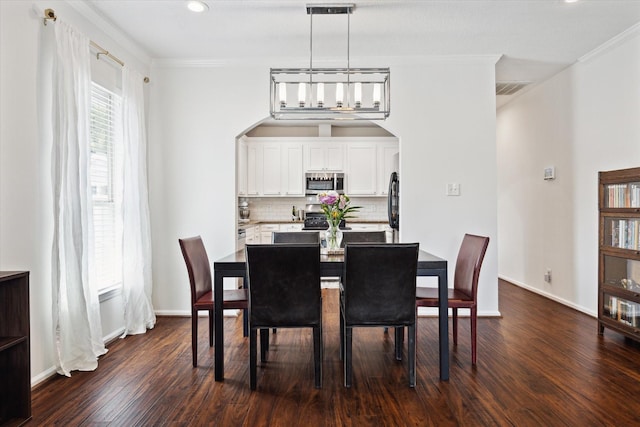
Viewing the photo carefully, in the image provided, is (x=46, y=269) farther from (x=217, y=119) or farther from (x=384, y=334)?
(x=384, y=334)

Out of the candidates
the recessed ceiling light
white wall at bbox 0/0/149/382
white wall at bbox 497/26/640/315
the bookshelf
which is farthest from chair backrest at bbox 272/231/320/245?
white wall at bbox 497/26/640/315

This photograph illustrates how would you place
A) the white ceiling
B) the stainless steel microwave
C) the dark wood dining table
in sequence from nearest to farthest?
1. the dark wood dining table
2. the white ceiling
3. the stainless steel microwave

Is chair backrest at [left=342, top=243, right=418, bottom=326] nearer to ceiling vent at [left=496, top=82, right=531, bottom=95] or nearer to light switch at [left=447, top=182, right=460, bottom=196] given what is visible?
light switch at [left=447, top=182, right=460, bottom=196]

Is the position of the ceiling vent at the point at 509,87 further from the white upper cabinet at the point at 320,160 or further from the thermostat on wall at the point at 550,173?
the white upper cabinet at the point at 320,160

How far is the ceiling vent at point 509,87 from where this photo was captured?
16.1 feet

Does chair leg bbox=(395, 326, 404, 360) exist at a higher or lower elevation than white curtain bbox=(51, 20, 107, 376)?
lower

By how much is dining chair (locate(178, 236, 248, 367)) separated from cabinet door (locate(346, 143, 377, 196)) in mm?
3792

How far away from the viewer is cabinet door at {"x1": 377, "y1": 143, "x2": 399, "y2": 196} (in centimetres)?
653

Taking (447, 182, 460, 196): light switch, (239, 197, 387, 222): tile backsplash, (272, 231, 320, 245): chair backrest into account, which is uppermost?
(447, 182, 460, 196): light switch

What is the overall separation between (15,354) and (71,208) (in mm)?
988

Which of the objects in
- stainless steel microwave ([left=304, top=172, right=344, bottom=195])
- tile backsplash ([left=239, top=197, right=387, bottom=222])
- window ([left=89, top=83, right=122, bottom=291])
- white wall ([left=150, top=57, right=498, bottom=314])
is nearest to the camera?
window ([left=89, top=83, right=122, bottom=291])

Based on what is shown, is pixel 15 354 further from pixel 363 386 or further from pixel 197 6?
pixel 197 6

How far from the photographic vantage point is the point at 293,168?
6.57m

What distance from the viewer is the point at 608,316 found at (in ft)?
11.0
